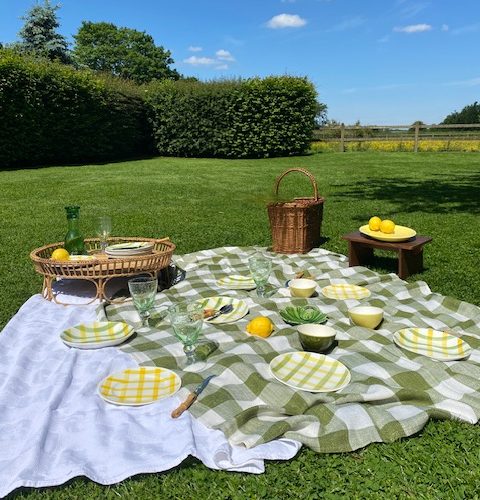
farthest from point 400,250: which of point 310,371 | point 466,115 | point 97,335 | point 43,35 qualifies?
point 466,115

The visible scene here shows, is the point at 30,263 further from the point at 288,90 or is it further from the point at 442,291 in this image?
the point at 288,90

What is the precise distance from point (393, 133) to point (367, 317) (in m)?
22.9

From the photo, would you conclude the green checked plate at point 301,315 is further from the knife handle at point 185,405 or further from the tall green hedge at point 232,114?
the tall green hedge at point 232,114

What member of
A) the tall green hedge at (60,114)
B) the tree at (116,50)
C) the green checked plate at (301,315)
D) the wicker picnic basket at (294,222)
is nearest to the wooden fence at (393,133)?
the tall green hedge at (60,114)

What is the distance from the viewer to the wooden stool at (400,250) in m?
4.52

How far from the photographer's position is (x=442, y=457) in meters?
2.12

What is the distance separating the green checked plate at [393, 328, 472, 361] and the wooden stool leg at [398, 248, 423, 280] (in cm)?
158

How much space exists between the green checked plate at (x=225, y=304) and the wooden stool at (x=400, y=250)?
171 cm

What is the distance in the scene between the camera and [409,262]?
15.5 ft

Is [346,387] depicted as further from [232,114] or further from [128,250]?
[232,114]

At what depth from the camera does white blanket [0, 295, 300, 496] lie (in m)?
2.03

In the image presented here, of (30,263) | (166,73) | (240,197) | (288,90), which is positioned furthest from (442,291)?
(166,73)

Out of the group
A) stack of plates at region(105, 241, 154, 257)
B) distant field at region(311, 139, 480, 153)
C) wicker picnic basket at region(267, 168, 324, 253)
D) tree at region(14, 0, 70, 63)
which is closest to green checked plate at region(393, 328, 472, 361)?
stack of plates at region(105, 241, 154, 257)

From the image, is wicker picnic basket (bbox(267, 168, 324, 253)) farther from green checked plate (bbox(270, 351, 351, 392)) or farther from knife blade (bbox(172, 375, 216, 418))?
knife blade (bbox(172, 375, 216, 418))
